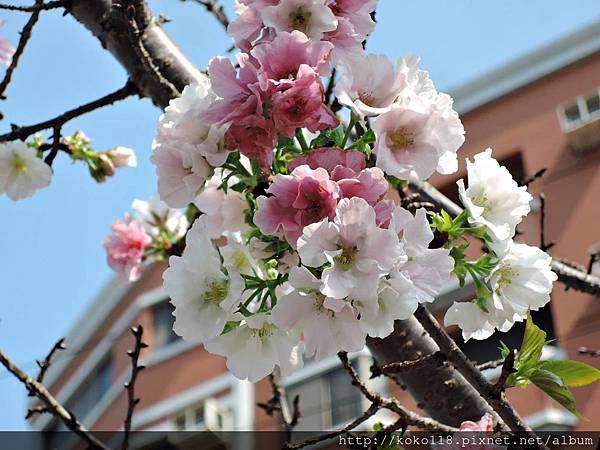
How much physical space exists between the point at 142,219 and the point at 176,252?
16cm

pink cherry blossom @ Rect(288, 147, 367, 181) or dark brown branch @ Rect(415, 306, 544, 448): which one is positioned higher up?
pink cherry blossom @ Rect(288, 147, 367, 181)

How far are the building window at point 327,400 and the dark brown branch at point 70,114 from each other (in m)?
8.23

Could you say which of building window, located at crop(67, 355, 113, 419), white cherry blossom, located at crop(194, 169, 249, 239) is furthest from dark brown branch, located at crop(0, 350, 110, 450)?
building window, located at crop(67, 355, 113, 419)

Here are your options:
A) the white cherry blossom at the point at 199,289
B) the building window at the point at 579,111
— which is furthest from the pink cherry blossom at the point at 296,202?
the building window at the point at 579,111

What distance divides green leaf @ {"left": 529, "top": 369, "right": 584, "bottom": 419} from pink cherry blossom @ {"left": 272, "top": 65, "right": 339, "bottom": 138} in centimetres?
52

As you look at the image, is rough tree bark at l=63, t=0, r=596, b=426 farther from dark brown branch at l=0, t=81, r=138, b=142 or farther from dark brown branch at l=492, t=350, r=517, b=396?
dark brown branch at l=492, t=350, r=517, b=396

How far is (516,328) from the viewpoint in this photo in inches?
292

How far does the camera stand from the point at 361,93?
1.41m

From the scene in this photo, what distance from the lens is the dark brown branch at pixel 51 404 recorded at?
88.9 inches

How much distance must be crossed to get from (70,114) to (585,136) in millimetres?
8680

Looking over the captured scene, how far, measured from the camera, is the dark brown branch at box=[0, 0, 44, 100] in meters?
2.30

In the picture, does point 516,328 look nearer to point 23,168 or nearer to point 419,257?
point 23,168

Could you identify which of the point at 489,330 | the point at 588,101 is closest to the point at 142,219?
the point at 489,330

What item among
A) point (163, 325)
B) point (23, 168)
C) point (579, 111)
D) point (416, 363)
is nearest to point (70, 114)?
point (23, 168)
